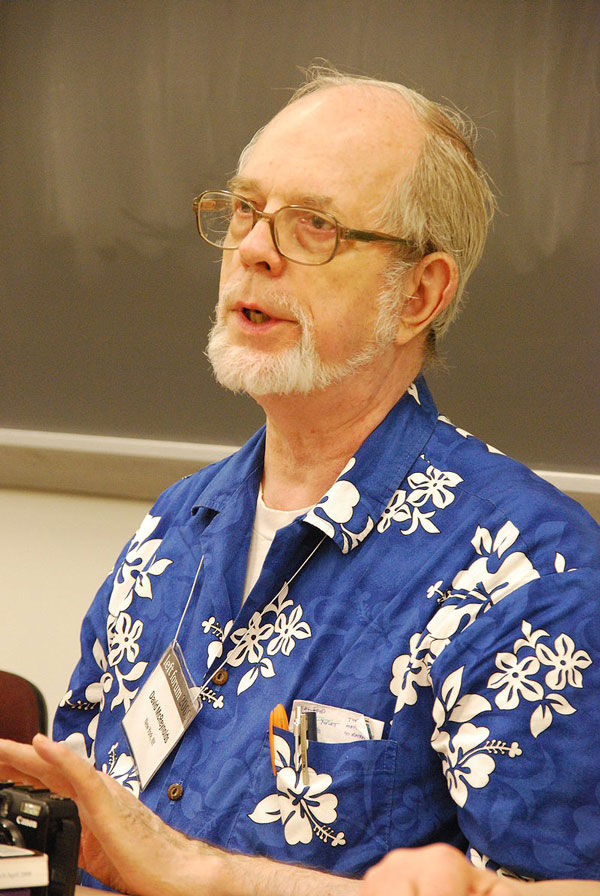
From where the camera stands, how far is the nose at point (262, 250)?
4.92ft

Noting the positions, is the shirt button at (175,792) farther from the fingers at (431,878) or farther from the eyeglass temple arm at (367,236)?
the eyeglass temple arm at (367,236)

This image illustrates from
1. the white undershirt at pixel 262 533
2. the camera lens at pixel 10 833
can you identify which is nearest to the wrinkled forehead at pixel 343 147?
the white undershirt at pixel 262 533

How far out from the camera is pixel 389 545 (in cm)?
140

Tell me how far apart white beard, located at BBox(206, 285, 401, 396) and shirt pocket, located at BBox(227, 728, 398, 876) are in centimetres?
52

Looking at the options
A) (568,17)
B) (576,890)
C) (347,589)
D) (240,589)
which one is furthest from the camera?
(568,17)

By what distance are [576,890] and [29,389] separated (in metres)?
1.91

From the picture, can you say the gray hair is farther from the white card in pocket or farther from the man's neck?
Result: the white card in pocket

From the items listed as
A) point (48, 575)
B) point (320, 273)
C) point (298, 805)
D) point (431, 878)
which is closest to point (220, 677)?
point (298, 805)

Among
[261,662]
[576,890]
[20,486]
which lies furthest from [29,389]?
[576,890]

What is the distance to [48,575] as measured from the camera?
251 cm

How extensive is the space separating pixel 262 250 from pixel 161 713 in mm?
718

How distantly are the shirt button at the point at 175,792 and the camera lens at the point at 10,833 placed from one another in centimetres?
47

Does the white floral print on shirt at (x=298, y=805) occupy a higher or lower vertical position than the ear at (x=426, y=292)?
lower

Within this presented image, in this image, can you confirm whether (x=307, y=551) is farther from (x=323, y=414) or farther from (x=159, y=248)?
(x=159, y=248)
